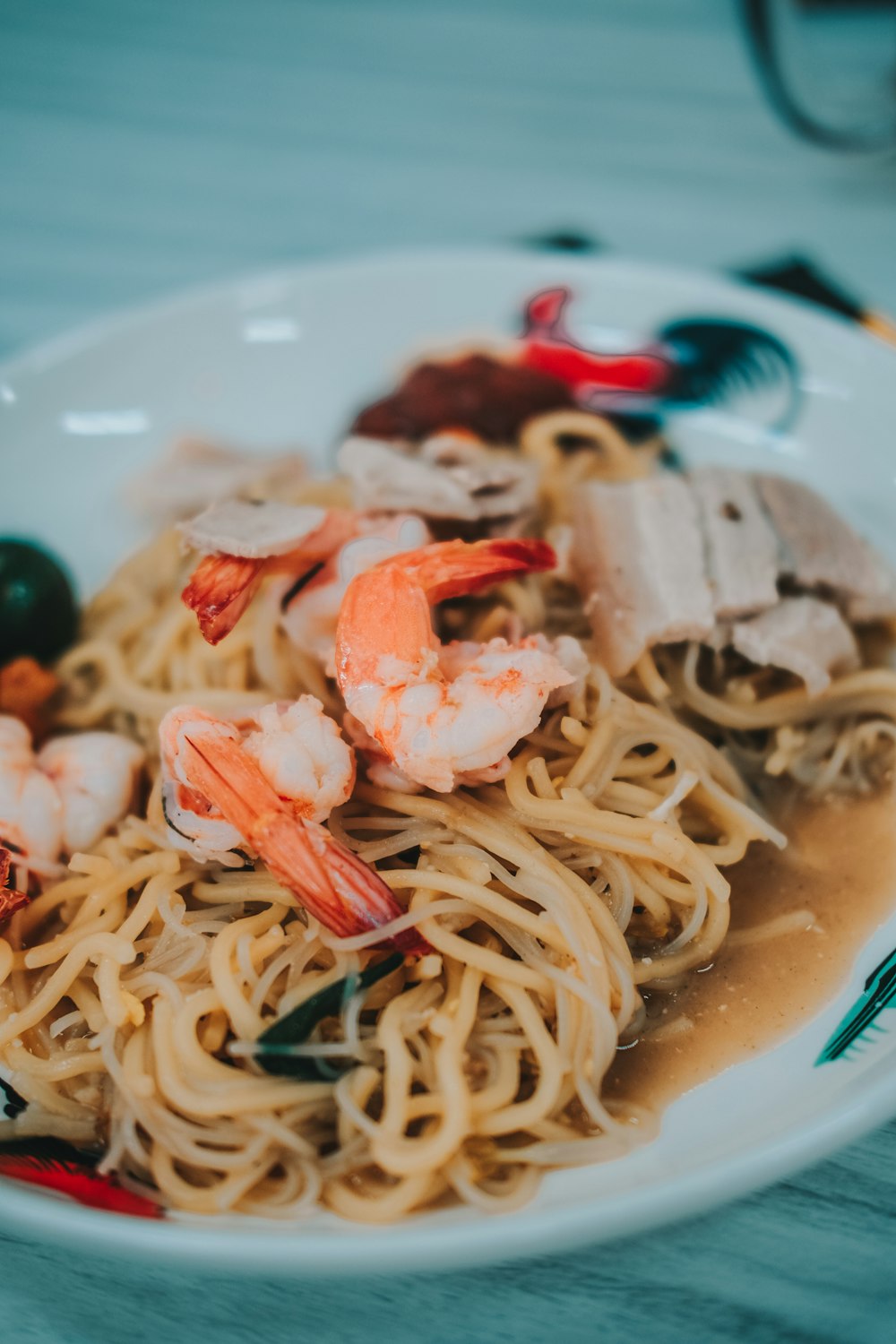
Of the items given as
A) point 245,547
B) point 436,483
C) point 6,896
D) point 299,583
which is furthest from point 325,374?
point 6,896

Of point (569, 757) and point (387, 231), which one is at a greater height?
point (387, 231)

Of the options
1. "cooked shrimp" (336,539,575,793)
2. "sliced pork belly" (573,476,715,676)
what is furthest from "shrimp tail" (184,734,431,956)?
"sliced pork belly" (573,476,715,676)

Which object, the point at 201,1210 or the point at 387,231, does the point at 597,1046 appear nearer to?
the point at 201,1210

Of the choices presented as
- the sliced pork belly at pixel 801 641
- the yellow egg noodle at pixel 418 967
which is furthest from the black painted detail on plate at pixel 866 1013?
the sliced pork belly at pixel 801 641

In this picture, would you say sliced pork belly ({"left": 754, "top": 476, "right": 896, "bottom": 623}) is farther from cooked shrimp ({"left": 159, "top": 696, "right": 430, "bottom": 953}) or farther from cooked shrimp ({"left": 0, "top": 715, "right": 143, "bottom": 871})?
cooked shrimp ({"left": 0, "top": 715, "right": 143, "bottom": 871})

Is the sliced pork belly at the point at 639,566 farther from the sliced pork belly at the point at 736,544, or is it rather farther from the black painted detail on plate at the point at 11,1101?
the black painted detail on plate at the point at 11,1101

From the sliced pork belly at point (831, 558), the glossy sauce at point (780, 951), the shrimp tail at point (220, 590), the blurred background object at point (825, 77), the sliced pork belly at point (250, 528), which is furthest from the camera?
the blurred background object at point (825, 77)

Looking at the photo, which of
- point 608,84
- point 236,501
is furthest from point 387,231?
point 236,501

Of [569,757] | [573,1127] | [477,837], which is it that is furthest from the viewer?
[569,757]

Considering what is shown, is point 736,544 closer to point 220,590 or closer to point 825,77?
point 220,590
